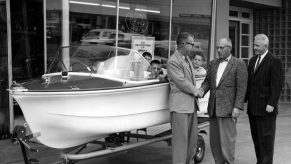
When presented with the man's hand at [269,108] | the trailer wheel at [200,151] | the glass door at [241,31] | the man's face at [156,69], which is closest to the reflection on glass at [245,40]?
the glass door at [241,31]

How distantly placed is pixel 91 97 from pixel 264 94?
237 centimetres

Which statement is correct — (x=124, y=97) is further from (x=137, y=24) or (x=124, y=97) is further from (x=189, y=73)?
(x=137, y=24)

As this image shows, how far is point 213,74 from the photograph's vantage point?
598 centimetres

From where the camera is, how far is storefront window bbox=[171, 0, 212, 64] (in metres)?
11.0

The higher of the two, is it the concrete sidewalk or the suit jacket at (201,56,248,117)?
the suit jacket at (201,56,248,117)

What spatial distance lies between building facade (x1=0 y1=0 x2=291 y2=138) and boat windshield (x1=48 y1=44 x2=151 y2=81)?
2.20 meters

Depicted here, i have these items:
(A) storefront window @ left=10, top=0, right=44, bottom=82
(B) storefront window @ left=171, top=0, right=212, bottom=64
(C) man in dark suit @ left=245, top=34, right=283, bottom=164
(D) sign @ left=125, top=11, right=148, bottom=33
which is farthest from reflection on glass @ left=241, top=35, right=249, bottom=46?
(C) man in dark suit @ left=245, top=34, right=283, bottom=164

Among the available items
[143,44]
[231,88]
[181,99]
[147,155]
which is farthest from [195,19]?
[181,99]

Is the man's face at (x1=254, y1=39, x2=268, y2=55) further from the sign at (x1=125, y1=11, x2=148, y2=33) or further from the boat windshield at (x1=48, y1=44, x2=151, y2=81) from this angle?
the sign at (x1=125, y1=11, x2=148, y2=33)

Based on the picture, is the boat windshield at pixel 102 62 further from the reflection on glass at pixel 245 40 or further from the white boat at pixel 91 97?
the reflection on glass at pixel 245 40

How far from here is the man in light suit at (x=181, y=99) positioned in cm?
561

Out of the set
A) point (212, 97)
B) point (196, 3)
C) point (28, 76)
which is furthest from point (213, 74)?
point (196, 3)

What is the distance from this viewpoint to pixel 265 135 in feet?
19.5

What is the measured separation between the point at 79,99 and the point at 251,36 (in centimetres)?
1007
